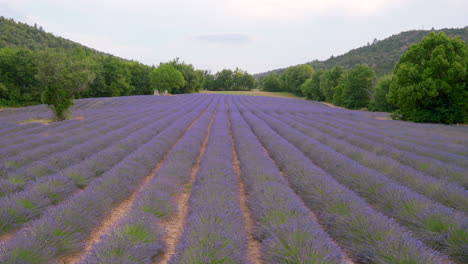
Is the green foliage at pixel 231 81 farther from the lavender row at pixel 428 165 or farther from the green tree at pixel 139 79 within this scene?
the lavender row at pixel 428 165

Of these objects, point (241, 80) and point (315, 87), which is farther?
point (241, 80)

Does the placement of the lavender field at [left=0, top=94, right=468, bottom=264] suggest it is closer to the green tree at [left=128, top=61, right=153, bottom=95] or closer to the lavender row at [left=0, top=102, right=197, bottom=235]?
the lavender row at [left=0, top=102, right=197, bottom=235]

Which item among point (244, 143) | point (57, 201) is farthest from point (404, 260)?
point (244, 143)

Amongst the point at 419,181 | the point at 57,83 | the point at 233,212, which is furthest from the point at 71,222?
the point at 57,83

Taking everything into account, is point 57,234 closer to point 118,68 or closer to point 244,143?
point 244,143

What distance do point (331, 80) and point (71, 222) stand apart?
144 ft

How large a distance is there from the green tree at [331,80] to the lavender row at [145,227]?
40710 millimetres

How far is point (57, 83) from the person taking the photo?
14.4m

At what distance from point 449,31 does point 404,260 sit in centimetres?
8360

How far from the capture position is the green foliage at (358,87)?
31.9 meters

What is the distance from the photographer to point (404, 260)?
2.05m

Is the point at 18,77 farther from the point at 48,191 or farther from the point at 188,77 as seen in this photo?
the point at 48,191

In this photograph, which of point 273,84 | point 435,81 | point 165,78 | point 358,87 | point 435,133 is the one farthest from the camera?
point 273,84

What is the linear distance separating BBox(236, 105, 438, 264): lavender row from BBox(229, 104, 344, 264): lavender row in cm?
24
